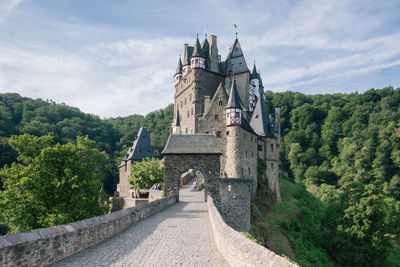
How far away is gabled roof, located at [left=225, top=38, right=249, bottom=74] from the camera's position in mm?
44219

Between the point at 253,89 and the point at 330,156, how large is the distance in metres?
43.9

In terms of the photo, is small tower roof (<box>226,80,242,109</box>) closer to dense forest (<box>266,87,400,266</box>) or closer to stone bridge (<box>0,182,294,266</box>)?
dense forest (<box>266,87,400,266</box>)

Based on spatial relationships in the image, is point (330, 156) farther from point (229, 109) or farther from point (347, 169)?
point (229, 109)

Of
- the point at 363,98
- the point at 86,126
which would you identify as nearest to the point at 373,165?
the point at 363,98

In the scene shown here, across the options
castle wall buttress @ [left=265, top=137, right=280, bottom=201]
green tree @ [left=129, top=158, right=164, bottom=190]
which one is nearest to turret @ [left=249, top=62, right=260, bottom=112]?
castle wall buttress @ [left=265, top=137, right=280, bottom=201]

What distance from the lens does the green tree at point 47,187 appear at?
19.0 metres

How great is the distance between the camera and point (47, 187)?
2002cm

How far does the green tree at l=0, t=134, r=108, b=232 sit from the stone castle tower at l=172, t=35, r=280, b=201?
630 inches

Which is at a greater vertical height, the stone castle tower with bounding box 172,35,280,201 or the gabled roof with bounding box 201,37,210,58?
the gabled roof with bounding box 201,37,210,58

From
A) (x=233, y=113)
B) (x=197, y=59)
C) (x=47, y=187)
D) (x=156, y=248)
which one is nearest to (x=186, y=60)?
(x=197, y=59)

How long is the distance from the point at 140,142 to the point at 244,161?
2261 cm

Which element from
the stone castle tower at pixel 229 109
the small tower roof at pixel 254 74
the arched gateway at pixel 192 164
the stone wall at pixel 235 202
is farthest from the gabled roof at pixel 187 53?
the arched gateway at pixel 192 164

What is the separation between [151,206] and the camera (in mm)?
15805

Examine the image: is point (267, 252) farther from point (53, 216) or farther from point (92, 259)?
point (53, 216)
